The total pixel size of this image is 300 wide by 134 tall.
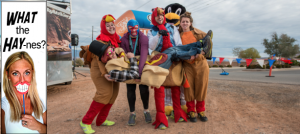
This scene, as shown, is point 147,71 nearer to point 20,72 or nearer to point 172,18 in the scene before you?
point 20,72

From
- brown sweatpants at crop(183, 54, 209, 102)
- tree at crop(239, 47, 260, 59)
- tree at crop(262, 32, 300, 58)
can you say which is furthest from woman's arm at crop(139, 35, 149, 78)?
tree at crop(239, 47, 260, 59)

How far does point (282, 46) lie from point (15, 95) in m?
38.8

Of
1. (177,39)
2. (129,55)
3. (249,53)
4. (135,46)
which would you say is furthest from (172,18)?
(249,53)

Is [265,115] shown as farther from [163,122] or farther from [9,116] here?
[9,116]

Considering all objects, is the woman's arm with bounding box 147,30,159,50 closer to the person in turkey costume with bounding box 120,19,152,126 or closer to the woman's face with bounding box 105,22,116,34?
the person in turkey costume with bounding box 120,19,152,126

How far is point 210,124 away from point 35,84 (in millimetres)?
2646

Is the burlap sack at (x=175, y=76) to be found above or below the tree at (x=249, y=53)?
below

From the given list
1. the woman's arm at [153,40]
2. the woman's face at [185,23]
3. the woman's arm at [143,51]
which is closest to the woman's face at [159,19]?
the woman's arm at [153,40]

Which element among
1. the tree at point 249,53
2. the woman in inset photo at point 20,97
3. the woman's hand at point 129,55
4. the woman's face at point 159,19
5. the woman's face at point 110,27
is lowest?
the woman in inset photo at point 20,97

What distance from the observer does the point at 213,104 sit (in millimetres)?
4277

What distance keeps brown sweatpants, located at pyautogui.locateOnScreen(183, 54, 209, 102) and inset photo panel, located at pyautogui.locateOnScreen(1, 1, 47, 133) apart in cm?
220

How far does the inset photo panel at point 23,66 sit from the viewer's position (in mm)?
1751

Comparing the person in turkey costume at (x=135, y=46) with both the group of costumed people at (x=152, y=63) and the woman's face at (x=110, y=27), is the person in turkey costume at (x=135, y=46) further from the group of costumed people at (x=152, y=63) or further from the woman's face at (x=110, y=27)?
the woman's face at (x=110, y=27)

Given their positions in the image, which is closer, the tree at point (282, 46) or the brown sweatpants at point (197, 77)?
the brown sweatpants at point (197, 77)
